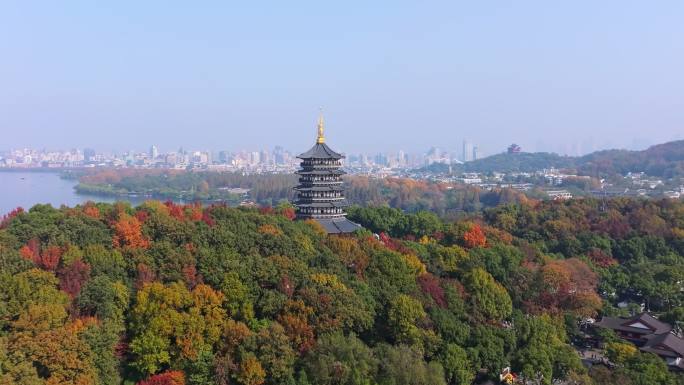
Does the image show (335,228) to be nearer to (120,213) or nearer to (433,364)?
(120,213)

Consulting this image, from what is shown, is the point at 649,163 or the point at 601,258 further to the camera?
the point at 649,163

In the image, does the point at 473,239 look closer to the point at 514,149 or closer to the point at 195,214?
the point at 195,214

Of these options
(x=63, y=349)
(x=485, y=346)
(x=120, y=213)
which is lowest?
(x=485, y=346)

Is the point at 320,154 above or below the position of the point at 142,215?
above

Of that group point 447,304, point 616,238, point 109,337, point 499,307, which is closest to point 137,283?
point 109,337

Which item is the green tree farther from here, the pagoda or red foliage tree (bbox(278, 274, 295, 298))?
the pagoda

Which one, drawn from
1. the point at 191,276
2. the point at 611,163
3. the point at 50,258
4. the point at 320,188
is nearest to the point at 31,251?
the point at 50,258

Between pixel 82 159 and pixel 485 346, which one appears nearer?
pixel 485 346
